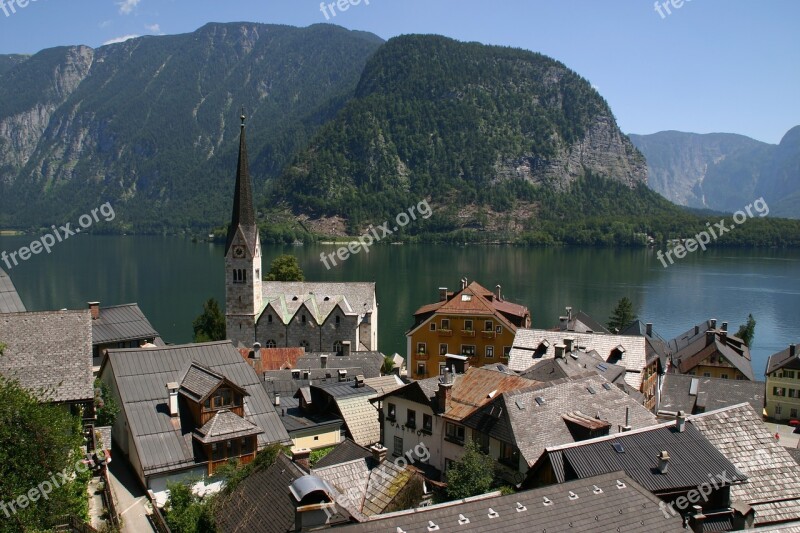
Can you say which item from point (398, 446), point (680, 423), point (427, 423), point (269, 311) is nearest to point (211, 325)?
point (269, 311)

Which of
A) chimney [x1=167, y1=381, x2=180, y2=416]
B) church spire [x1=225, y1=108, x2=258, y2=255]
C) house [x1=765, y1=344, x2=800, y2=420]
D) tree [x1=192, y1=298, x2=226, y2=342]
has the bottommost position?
house [x1=765, y1=344, x2=800, y2=420]

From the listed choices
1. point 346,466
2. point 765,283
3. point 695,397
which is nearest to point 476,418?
point 346,466

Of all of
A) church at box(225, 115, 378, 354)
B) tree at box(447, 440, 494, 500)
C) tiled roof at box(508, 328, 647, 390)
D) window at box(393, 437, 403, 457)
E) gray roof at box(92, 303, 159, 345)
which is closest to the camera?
tree at box(447, 440, 494, 500)

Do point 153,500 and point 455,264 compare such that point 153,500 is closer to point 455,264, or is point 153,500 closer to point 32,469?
point 32,469

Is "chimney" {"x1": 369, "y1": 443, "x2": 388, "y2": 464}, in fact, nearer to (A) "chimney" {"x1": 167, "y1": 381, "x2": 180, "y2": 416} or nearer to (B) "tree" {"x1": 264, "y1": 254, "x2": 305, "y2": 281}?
(A) "chimney" {"x1": 167, "y1": 381, "x2": 180, "y2": 416}

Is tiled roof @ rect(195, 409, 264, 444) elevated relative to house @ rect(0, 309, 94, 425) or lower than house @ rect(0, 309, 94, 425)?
lower

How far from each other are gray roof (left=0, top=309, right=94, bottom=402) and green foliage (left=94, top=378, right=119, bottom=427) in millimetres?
2070

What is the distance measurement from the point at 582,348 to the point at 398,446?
1501cm

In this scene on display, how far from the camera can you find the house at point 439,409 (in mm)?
28312

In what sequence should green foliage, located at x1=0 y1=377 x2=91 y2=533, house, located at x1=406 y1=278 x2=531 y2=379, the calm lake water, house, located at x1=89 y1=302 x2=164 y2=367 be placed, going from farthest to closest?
the calm lake water → house, located at x1=406 y1=278 x2=531 y2=379 → house, located at x1=89 y1=302 x2=164 y2=367 → green foliage, located at x1=0 y1=377 x2=91 y2=533

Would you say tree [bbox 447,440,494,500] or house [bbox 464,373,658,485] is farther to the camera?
house [bbox 464,373,658,485]

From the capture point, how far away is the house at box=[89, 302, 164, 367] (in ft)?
128

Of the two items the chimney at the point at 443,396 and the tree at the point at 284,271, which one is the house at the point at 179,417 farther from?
the tree at the point at 284,271

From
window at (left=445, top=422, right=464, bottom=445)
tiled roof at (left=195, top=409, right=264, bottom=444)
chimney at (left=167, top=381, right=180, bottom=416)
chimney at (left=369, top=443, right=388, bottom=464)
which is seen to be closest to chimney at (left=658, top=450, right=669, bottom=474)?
chimney at (left=369, top=443, right=388, bottom=464)
